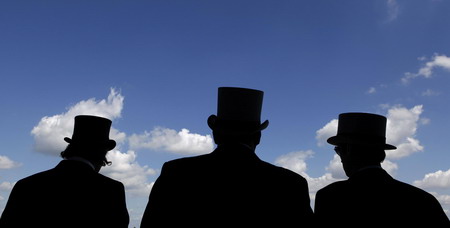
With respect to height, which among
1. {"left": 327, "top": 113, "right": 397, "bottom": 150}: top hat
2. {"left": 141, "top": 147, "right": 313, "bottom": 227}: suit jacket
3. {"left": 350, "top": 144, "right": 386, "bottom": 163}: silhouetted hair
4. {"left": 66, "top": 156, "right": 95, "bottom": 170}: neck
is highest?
{"left": 327, "top": 113, "right": 397, "bottom": 150}: top hat

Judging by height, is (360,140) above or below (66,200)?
above

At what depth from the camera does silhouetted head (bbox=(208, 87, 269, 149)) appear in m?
4.41

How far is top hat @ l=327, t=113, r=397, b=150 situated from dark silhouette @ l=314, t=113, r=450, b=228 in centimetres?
21

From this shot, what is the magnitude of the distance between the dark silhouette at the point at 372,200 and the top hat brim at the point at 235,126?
1238mm

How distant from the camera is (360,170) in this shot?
17.0 ft

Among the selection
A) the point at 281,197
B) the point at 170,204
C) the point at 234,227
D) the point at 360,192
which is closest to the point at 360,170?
the point at 360,192

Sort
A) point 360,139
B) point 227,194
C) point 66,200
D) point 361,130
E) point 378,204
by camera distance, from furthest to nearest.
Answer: point 361,130 → point 360,139 → point 66,200 → point 378,204 → point 227,194

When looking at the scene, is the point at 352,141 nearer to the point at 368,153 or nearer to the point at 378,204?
the point at 368,153

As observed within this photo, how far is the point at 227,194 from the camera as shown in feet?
13.7

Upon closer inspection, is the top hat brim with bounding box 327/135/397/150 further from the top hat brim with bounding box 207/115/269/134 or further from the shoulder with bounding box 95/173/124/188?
the shoulder with bounding box 95/173/124/188

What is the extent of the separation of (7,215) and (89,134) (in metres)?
1.26

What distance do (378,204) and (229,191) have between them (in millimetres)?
1701

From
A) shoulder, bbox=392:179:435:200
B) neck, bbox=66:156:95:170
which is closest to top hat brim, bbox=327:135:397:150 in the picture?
shoulder, bbox=392:179:435:200

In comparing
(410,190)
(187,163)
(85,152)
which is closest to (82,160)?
(85,152)
